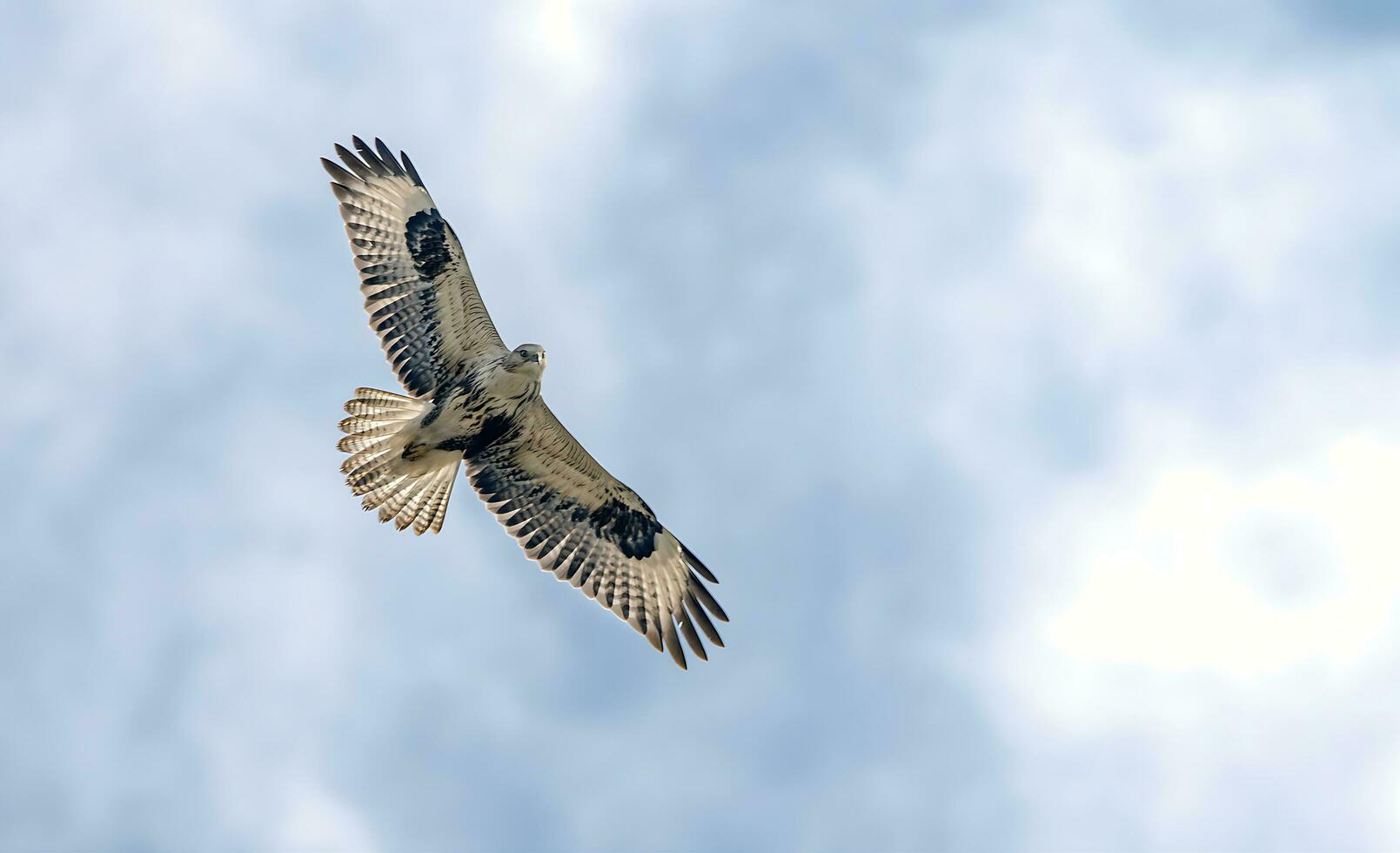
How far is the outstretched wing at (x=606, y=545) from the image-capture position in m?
16.2

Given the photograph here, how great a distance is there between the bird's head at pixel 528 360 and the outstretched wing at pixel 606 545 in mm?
1386

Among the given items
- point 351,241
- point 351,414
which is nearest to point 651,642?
point 351,414

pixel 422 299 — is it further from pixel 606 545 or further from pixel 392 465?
pixel 606 545

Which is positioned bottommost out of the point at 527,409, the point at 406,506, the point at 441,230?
the point at 406,506

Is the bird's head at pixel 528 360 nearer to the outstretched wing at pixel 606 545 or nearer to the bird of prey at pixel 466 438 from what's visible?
the bird of prey at pixel 466 438

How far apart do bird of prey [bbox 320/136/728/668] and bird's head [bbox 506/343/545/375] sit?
0.01 metres

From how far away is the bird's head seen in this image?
14984 millimetres

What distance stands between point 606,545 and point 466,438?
209 centimetres

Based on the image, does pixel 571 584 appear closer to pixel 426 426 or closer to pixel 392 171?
pixel 426 426

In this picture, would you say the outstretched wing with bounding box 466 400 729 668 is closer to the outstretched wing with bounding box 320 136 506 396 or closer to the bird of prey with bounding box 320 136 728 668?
the bird of prey with bounding box 320 136 728 668

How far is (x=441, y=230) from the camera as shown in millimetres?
15938

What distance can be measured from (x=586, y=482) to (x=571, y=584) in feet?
3.96

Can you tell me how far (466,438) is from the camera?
610 inches

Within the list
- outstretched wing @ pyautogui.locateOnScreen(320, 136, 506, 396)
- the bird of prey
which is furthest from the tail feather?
outstretched wing @ pyautogui.locateOnScreen(320, 136, 506, 396)
